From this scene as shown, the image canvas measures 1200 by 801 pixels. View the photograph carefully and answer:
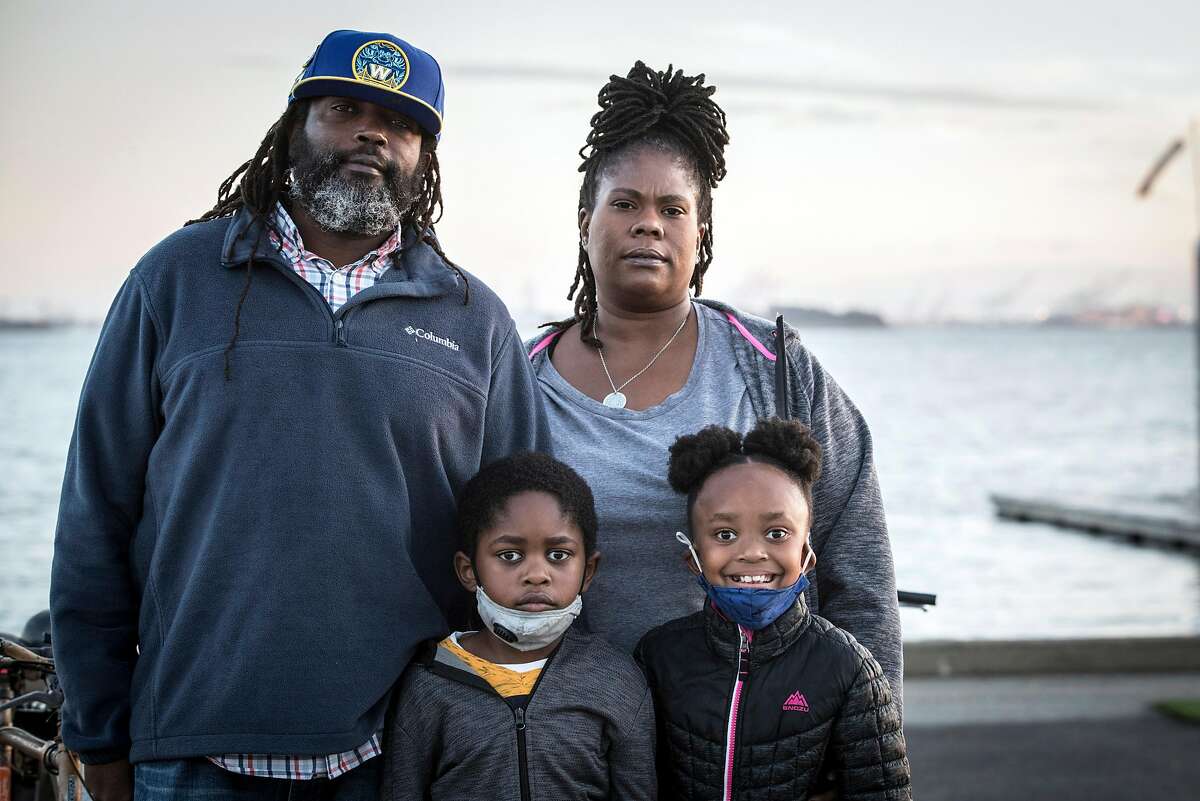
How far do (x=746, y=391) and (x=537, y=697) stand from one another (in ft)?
3.25

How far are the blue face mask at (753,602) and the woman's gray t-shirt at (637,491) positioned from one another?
259 mm

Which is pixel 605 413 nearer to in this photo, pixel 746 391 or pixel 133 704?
pixel 746 391

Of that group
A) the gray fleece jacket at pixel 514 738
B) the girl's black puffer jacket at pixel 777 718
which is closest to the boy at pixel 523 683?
the gray fleece jacket at pixel 514 738

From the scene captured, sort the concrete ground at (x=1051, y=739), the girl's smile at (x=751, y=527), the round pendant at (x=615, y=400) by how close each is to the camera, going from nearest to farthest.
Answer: the girl's smile at (x=751, y=527), the round pendant at (x=615, y=400), the concrete ground at (x=1051, y=739)

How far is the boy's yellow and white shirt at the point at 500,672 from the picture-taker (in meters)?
2.58

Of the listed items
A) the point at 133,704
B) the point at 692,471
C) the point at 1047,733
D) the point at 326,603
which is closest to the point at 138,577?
the point at 133,704

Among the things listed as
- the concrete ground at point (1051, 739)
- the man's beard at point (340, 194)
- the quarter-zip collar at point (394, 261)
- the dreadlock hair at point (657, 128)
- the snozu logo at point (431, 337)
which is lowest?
the concrete ground at point (1051, 739)

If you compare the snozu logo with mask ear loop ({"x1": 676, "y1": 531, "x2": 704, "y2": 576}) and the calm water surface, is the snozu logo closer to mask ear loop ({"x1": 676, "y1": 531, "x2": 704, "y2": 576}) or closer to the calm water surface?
mask ear loop ({"x1": 676, "y1": 531, "x2": 704, "y2": 576})

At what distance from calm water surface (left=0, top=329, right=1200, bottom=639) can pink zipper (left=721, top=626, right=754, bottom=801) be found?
674 cm

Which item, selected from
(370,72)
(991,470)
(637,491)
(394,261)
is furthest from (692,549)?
(991,470)

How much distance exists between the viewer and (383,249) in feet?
8.89

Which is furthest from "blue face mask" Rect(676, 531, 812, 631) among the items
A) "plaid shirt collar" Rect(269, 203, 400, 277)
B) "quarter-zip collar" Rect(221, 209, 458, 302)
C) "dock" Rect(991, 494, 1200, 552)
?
"dock" Rect(991, 494, 1200, 552)

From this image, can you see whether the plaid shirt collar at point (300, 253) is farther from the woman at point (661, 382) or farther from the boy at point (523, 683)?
the woman at point (661, 382)

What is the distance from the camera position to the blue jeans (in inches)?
92.0
